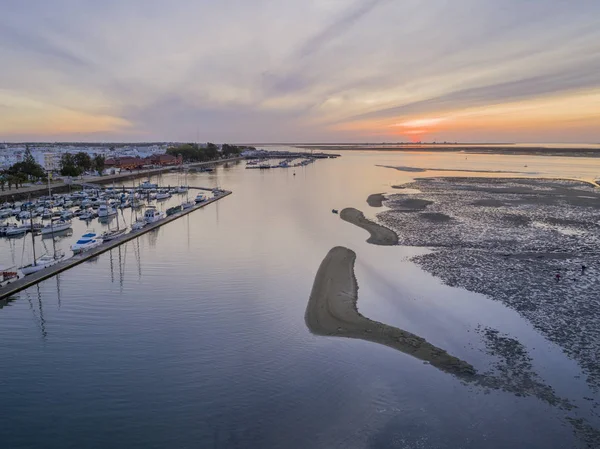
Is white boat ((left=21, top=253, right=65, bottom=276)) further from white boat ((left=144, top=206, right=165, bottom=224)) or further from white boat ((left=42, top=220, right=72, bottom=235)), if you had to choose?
white boat ((left=144, top=206, right=165, bottom=224))

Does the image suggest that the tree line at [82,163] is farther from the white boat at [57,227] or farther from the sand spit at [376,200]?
the sand spit at [376,200]

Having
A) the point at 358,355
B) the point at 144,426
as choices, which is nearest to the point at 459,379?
the point at 358,355

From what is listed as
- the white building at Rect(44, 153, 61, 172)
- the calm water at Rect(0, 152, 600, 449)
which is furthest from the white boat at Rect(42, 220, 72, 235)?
the white building at Rect(44, 153, 61, 172)

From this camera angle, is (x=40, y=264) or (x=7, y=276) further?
(x=40, y=264)

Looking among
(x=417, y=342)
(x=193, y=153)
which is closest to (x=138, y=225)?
(x=417, y=342)

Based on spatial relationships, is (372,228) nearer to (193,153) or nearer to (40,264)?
(40,264)

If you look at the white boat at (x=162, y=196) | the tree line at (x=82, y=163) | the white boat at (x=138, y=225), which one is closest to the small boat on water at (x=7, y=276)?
the white boat at (x=138, y=225)
